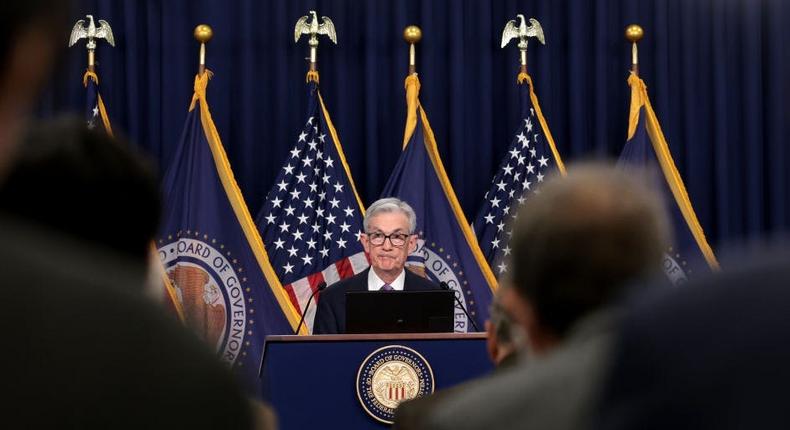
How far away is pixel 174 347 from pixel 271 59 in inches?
332

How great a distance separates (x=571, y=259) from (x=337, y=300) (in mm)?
5314

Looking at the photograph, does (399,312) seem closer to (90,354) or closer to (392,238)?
(392,238)

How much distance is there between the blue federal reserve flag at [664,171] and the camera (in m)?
8.63

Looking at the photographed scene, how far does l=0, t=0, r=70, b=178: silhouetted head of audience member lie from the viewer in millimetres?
765

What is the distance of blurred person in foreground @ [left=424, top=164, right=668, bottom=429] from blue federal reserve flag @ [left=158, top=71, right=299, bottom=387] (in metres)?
6.67

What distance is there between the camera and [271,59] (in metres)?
9.13

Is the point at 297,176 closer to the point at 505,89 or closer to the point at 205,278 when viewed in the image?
the point at 205,278

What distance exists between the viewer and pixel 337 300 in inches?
262

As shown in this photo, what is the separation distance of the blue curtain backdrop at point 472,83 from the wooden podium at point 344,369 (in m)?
3.90

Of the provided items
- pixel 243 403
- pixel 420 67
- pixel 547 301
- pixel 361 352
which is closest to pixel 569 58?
pixel 420 67

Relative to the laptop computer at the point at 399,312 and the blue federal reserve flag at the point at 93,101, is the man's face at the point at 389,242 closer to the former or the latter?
the laptop computer at the point at 399,312

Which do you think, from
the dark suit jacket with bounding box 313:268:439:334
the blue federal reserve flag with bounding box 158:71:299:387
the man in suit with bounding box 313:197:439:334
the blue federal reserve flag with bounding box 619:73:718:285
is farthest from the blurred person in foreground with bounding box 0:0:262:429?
the blue federal reserve flag with bounding box 619:73:718:285

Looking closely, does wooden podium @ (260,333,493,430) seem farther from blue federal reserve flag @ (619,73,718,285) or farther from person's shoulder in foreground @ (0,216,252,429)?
person's shoulder in foreground @ (0,216,252,429)

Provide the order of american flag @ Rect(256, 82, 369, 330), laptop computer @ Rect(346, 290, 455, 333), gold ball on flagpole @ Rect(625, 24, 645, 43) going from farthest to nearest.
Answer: gold ball on flagpole @ Rect(625, 24, 645, 43), american flag @ Rect(256, 82, 369, 330), laptop computer @ Rect(346, 290, 455, 333)
